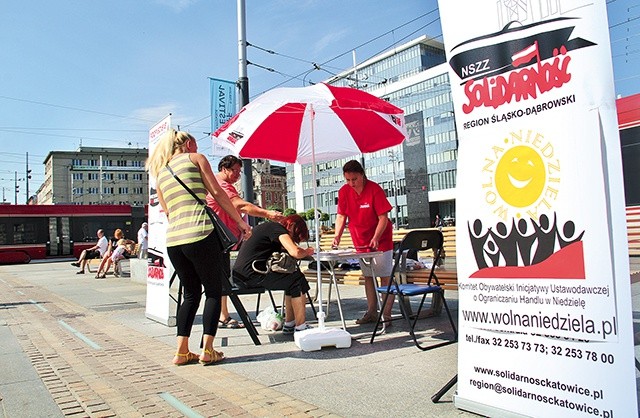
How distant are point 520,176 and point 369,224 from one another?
3103mm

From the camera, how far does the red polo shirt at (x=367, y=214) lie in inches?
221

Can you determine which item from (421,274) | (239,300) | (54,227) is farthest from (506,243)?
(54,227)

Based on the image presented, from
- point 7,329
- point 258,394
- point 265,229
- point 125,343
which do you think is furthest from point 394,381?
point 7,329

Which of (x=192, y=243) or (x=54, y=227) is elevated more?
(x=54, y=227)

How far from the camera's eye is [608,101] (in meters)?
2.30

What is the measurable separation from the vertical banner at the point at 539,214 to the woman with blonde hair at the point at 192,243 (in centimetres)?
215

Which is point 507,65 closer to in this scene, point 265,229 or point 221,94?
point 265,229

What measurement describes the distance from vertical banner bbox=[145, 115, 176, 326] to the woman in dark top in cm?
158

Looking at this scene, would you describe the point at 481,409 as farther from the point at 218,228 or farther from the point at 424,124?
the point at 424,124

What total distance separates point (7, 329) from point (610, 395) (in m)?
6.90

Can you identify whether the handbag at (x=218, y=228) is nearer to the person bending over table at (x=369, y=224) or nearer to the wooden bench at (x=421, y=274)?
the person bending over table at (x=369, y=224)

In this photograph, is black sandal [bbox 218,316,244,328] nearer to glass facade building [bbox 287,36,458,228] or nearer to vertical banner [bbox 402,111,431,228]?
vertical banner [bbox 402,111,431,228]

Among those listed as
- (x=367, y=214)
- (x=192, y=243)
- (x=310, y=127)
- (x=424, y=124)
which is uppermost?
(x=424, y=124)

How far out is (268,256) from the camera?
511 cm
